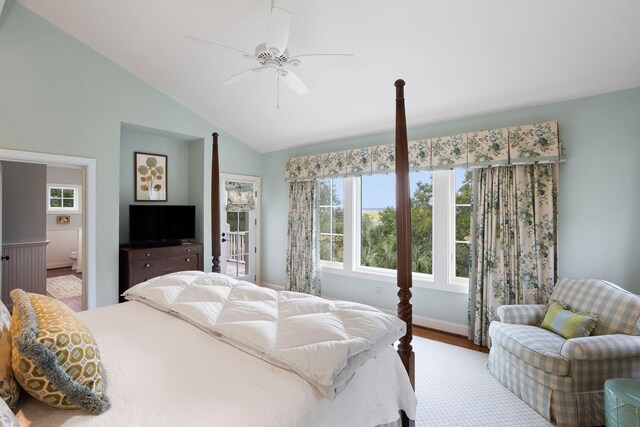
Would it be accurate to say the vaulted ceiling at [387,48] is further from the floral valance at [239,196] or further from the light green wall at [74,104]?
the floral valance at [239,196]

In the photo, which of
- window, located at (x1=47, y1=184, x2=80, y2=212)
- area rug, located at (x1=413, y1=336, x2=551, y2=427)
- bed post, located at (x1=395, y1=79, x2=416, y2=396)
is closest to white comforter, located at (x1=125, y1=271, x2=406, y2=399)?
bed post, located at (x1=395, y1=79, x2=416, y2=396)

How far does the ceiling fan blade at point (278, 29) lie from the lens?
5.79 feet

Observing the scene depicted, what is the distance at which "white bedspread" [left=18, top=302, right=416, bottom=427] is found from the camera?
3.10 ft

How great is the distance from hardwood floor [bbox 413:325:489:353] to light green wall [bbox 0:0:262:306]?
350 cm

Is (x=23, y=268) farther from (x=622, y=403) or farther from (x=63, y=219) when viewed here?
(x=622, y=403)

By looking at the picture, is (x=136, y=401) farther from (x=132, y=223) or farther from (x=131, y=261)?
(x=132, y=223)

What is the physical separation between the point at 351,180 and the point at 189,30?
2.50 meters

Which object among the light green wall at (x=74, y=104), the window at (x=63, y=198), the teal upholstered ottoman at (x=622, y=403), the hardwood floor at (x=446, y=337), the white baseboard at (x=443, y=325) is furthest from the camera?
the window at (x=63, y=198)

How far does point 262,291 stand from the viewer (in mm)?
1875

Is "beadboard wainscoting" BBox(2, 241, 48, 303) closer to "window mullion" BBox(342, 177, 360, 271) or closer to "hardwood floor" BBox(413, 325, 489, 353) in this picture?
"window mullion" BBox(342, 177, 360, 271)

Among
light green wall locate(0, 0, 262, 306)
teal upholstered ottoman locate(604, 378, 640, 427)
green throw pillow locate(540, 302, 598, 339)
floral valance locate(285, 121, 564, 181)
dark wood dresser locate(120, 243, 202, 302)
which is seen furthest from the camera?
dark wood dresser locate(120, 243, 202, 302)

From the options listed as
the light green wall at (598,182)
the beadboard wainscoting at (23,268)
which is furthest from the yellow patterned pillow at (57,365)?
the beadboard wainscoting at (23,268)

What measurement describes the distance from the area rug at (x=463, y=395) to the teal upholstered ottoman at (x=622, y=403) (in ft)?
1.42

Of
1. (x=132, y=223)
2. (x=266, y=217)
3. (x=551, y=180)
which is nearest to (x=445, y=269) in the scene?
(x=551, y=180)
